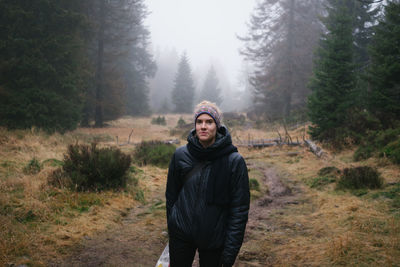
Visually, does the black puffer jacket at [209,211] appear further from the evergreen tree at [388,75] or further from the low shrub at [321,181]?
the evergreen tree at [388,75]

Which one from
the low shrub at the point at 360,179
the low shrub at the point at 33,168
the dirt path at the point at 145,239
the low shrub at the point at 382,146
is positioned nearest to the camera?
the dirt path at the point at 145,239

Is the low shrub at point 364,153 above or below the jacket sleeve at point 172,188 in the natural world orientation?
below

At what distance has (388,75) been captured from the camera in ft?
33.8

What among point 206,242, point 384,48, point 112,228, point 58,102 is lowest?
point 112,228

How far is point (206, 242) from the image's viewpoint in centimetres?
231

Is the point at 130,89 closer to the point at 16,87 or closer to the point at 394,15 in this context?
the point at 16,87

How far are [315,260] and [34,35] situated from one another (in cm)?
1571

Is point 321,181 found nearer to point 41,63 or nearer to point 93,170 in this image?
point 93,170

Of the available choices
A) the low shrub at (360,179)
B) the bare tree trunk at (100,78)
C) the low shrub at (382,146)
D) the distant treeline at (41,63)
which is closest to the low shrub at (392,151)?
the low shrub at (382,146)

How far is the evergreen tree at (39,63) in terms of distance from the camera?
12.3 meters

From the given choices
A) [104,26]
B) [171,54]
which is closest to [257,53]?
[104,26]

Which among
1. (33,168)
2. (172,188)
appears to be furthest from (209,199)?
(33,168)

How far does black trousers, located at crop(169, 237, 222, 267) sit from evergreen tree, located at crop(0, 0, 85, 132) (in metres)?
12.8

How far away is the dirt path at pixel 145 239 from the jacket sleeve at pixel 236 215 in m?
1.80
